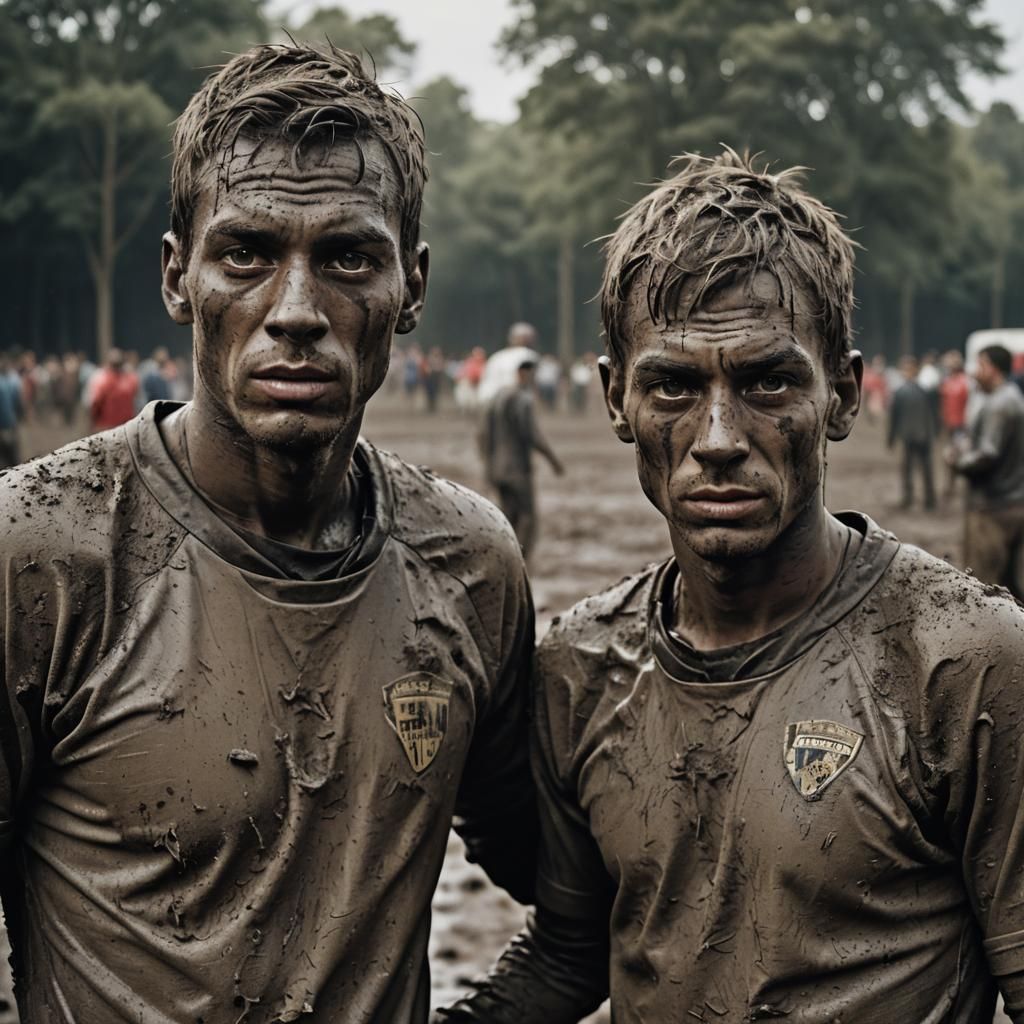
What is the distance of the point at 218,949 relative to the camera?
2.74m

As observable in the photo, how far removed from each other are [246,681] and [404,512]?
59cm

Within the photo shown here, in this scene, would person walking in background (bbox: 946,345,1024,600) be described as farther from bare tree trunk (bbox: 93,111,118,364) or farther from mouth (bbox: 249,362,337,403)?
bare tree trunk (bbox: 93,111,118,364)

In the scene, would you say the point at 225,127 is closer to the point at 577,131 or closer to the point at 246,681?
the point at 246,681

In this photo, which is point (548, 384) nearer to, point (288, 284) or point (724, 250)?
point (724, 250)

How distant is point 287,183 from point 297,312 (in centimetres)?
27

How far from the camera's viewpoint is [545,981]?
11.1 feet

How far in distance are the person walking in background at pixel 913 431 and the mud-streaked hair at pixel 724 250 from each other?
649 inches

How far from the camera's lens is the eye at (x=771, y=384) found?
287cm

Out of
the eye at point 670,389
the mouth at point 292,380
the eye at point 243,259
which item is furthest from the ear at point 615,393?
the eye at point 243,259

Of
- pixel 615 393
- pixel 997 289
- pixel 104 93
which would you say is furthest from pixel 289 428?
pixel 997 289

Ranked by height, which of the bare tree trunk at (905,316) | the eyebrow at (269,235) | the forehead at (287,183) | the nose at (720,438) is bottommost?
the nose at (720,438)

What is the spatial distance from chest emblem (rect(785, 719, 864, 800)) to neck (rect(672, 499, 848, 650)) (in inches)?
9.4

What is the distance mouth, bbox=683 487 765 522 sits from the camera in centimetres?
285

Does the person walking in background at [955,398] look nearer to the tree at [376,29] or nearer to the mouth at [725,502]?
the mouth at [725,502]
